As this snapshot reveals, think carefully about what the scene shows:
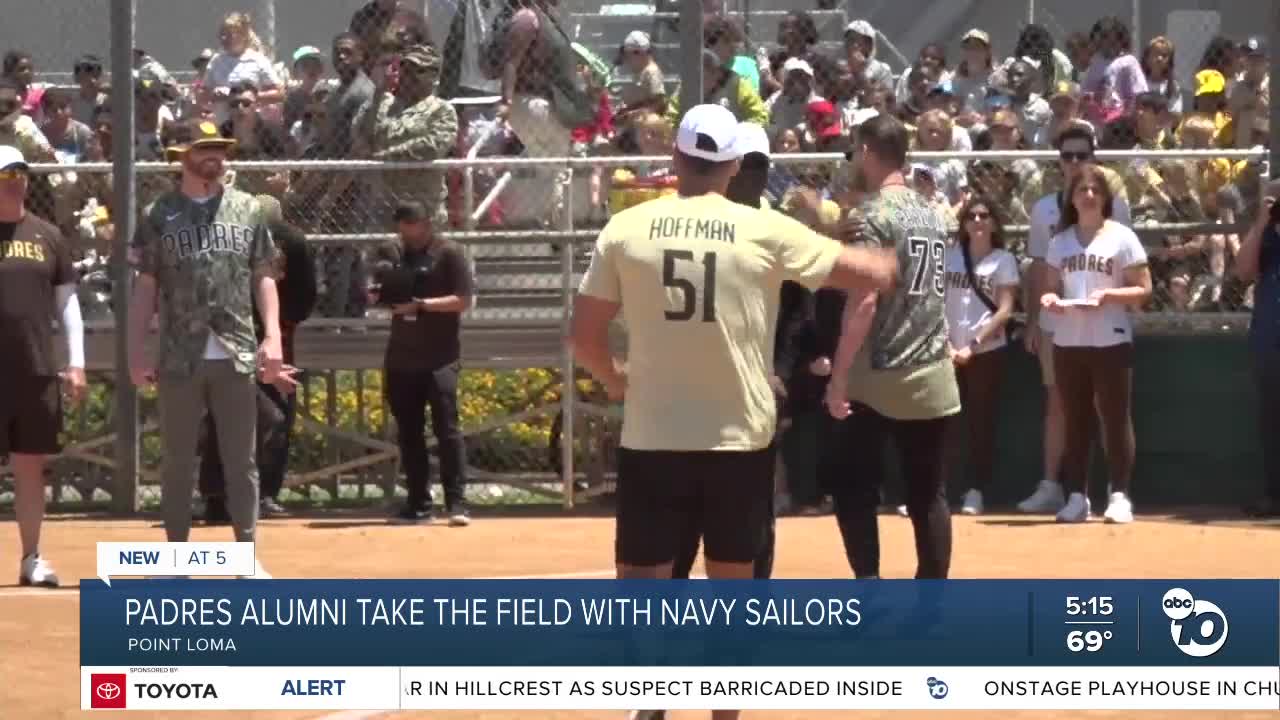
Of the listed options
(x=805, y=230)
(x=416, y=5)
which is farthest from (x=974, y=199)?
(x=805, y=230)

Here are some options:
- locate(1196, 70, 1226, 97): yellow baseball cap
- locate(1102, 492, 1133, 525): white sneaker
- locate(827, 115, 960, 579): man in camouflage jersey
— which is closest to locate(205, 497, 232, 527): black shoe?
locate(1102, 492, 1133, 525): white sneaker

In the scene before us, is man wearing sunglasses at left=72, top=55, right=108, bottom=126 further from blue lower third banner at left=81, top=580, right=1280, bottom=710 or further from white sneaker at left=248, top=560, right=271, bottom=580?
blue lower third banner at left=81, top=580, right=1280, bottom=710

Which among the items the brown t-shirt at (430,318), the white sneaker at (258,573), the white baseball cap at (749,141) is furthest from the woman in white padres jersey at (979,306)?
the white baseball cap at (749,141)

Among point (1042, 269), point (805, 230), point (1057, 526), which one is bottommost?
point (1057, 526)

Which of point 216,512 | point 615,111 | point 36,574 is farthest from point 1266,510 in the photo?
point 36,574

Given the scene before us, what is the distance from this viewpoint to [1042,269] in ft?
48.7

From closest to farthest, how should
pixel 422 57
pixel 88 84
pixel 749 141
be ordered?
pixel 749 141 < pixel 422 57 < pixel 88 84

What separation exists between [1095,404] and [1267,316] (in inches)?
42.3

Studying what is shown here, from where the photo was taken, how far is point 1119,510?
14.4 m

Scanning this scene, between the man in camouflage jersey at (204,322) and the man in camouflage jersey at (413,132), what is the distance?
430 cm

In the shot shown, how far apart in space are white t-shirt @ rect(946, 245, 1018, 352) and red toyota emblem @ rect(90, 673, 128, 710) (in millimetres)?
7797

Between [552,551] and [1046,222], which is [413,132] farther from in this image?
[1046,222]

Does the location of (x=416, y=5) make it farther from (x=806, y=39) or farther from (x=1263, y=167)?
(x=1263, y=167)

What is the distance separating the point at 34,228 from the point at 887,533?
4.89 metres
